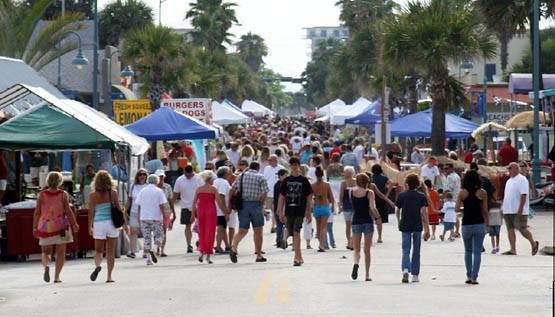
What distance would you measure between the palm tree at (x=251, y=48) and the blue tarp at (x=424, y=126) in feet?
473

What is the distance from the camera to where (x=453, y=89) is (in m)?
42.1

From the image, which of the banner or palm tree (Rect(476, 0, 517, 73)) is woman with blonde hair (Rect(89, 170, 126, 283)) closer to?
the banner

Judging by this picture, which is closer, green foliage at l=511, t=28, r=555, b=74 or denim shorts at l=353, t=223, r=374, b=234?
denim shorts at l=353, t=223, r=374, b=234

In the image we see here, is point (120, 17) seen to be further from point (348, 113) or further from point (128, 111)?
point (128, 111)

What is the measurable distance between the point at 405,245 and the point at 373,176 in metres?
7.69

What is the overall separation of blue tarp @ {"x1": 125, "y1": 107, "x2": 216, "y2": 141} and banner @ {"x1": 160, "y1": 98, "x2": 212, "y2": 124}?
20.4 ft

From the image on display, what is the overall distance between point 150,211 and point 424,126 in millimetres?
24285

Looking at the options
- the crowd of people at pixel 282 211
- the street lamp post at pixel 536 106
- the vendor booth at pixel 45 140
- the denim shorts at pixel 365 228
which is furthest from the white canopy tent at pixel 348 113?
the denim shorts at pixel 365 228

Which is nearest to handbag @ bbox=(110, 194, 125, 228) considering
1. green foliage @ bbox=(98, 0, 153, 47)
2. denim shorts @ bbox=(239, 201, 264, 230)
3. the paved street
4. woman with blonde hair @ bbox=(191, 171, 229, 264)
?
the paved street

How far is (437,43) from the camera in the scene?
40938mm

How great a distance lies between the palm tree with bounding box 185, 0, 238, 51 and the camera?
94.8m

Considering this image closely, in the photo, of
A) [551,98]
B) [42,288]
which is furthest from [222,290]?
[551,98]

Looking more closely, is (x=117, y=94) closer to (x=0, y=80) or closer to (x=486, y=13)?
(x=486, y=13)

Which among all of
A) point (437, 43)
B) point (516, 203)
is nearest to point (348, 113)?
point (437, 43)
